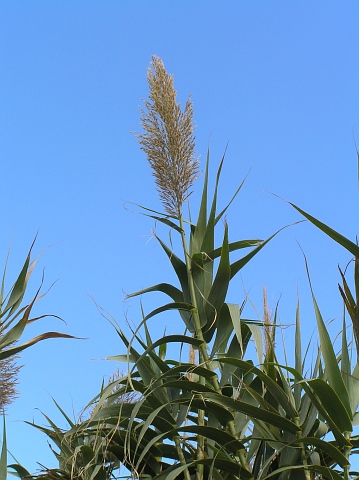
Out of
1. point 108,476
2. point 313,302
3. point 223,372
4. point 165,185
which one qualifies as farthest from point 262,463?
point 165,185

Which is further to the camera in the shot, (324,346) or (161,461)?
(161,461)

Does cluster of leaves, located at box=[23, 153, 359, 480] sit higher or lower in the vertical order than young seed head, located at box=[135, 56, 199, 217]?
lower

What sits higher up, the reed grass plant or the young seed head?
the young seed head

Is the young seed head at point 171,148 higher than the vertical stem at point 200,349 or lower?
higher

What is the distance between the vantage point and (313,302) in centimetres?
270

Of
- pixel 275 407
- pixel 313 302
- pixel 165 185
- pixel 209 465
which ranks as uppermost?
pixel 165 185

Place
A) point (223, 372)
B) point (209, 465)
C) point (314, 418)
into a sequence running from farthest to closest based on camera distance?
point (223, 372)
point (209, 465)
point (314, 418)

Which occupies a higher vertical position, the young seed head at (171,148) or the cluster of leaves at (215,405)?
the young seed head at (171,148)

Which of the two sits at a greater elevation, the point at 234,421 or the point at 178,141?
the point at 178,141

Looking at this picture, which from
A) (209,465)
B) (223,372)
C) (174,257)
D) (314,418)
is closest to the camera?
(314,418)

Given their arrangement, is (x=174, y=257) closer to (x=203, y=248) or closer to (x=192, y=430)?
(x=203, y=248)

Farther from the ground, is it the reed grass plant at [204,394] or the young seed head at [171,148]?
the young seed head at [171,148]

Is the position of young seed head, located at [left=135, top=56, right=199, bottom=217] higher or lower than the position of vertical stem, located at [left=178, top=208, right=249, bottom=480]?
higher

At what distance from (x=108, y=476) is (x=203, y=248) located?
1.09 meters
